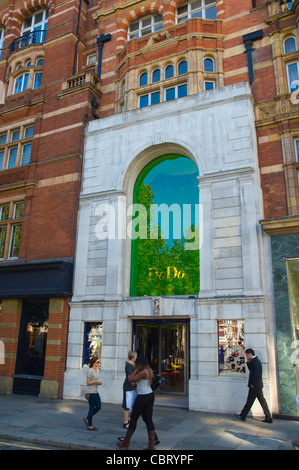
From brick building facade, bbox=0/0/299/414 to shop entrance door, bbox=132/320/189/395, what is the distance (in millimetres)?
249

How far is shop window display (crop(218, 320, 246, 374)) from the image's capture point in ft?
35.1

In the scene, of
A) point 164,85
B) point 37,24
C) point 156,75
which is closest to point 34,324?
point 164,85

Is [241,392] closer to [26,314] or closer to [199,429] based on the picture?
[199,429]

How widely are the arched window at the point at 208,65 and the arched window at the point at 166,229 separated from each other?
438cm

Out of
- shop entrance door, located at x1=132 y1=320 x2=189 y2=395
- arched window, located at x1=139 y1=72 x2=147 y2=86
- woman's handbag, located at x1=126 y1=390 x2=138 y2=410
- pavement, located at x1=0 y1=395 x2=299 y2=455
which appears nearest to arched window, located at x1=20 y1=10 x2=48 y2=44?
arched window, located at x1=139 y1=72 x2=147 y2=86

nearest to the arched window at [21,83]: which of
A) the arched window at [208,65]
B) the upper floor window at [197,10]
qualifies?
the upper floor window at [197,10]

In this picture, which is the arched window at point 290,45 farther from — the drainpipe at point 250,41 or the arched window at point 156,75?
the arched window at point 156,75

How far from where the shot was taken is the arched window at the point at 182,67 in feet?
51.7

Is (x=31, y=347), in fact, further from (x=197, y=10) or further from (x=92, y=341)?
(x=197, y=10)

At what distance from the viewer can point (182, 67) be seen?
1589cm

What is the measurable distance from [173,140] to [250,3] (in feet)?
24.4

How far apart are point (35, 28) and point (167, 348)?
65.4ft

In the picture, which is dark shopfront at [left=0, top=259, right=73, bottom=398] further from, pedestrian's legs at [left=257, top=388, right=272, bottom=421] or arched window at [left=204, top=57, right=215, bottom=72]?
arched window at [left=204, top=57, right=215, bottom=72]

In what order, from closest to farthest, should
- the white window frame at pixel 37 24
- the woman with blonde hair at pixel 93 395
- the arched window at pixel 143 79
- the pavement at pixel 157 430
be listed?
the pavement at pixel 157 430
the woman with blonde hair at pixel 93 395
the arched window at pixel 143 79
the white window frame at pixel 37 24
